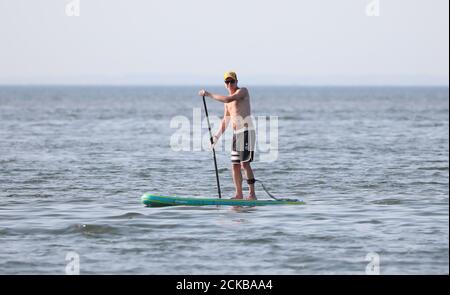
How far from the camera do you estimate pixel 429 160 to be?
79.2ft

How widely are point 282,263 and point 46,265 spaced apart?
283 cm

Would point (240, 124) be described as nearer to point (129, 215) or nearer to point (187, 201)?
point (187, 201)

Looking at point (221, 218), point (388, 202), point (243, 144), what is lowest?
point (388, 202)

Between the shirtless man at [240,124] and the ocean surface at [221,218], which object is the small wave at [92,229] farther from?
the shirtless man at [240,124]

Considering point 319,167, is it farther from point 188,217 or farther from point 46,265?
Result: point 46,265

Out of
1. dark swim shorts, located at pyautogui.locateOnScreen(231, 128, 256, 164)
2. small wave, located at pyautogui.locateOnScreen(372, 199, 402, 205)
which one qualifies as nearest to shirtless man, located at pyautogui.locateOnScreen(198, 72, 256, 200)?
dark swim shorts, located at pyautogui.locateOnScreen(231, 128, 256, 164)

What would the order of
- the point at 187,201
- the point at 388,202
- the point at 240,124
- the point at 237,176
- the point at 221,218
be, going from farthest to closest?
the point at 388,202 < the point at 237,176 < the point at 187,201 < the point at 240,124 < the point at 221,218

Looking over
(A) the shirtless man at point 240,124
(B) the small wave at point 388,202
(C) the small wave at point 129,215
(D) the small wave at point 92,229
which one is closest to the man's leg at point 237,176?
(A) the shirtless man at point 240,124

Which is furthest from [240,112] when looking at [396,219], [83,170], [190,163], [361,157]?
[361,157]

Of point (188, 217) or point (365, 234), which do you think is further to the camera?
point (188, 217)

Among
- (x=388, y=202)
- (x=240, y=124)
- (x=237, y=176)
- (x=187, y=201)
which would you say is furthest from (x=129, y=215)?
(x=388, y=202)

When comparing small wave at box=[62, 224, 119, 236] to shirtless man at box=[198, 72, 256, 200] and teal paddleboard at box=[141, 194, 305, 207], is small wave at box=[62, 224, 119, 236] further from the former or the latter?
shirtless man at box=[198, 72, 256, 200]
